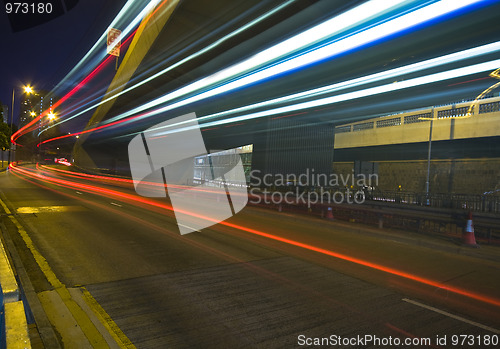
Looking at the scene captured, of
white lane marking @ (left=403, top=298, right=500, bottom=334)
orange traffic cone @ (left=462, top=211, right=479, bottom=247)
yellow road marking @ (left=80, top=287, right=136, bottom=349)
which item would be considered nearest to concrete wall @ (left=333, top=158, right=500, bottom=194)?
orange traffic cone @ (left=462, top=211, right=479, bottom=247)

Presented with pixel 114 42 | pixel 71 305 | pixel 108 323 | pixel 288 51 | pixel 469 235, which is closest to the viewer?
pixel 108 323

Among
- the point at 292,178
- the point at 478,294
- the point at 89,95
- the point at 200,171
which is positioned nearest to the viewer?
the point at 478,294

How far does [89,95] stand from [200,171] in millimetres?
17416

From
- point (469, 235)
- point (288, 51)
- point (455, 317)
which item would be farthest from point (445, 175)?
point (455, 317)

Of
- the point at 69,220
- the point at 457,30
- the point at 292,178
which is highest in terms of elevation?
the point at 457,30

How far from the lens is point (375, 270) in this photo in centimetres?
671

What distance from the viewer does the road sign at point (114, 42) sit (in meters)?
21.6

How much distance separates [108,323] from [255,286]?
92.4 inches

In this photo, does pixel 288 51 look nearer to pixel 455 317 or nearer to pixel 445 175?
pixel 455 317

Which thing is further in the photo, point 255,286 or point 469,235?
point 469,235

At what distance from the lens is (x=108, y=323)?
389 cm

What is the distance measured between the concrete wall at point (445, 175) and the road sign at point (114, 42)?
23.8 m

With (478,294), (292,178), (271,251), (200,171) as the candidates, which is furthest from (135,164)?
(478,294)

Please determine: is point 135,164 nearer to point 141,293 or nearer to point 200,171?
point 200,171
